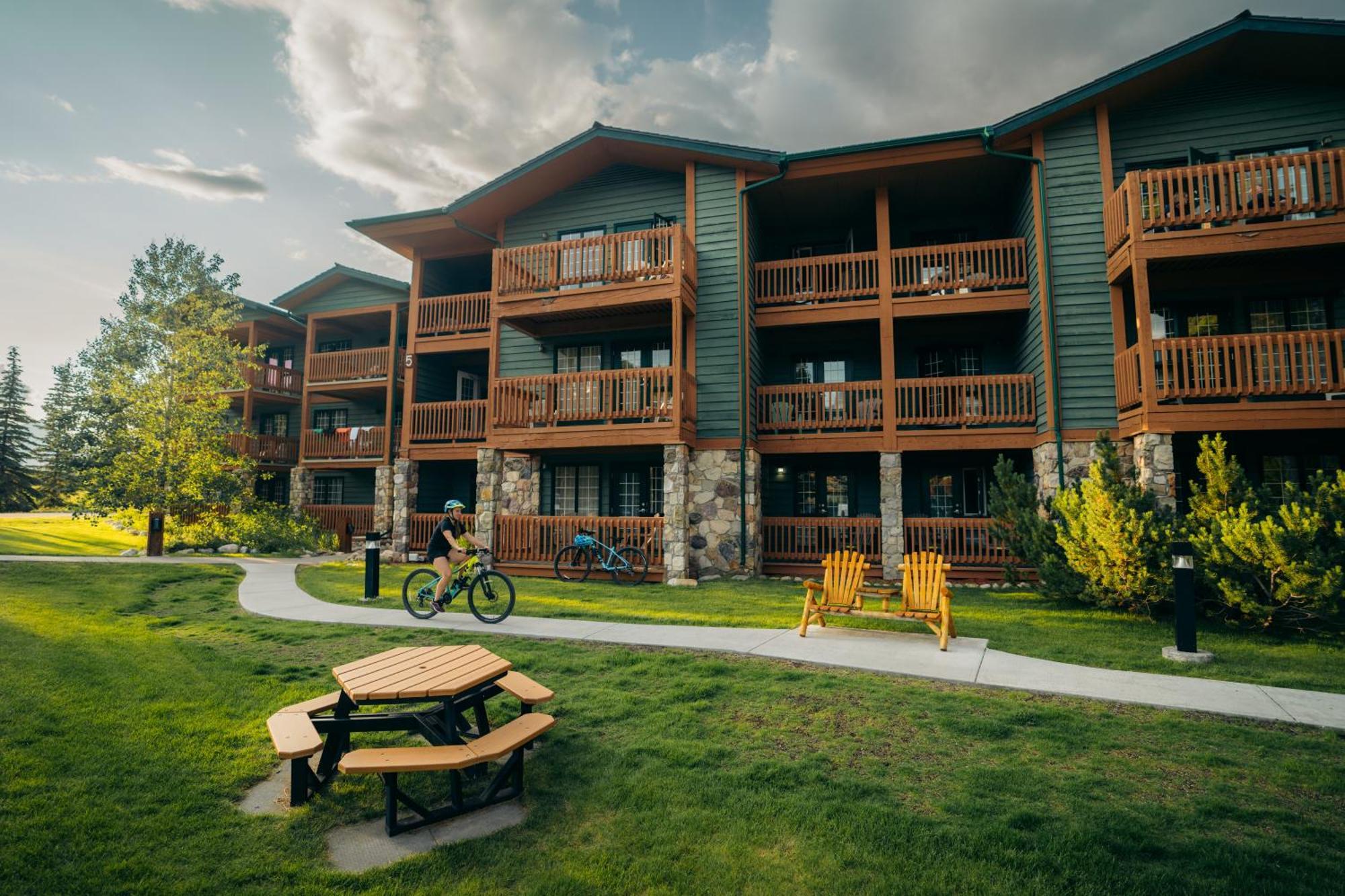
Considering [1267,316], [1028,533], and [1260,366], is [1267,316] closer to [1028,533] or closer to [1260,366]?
[1260,366]

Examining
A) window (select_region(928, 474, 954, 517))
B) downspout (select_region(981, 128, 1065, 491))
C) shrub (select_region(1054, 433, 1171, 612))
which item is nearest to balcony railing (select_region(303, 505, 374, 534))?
window (select_region(928, 474, 954, 517))

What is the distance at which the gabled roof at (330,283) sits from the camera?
22594 millimetres

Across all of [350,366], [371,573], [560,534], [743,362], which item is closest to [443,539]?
[371,573]

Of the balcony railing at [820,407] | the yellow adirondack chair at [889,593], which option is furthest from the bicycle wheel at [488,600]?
the balcony railing at [820,407]

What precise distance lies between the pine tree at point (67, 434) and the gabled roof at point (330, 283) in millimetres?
6781

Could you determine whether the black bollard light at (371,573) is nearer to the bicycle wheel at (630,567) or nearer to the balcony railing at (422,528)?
the bicycle wheel at (630,567)

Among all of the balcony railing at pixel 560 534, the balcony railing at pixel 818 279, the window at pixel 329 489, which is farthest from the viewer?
the window at pixel 329 489

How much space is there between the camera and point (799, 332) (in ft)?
55.9

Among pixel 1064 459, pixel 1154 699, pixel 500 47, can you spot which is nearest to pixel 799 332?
pixel 1064 459

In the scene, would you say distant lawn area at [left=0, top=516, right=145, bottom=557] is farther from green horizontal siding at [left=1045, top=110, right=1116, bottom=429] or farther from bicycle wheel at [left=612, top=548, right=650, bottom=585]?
green horizontal siding at [left=1045, top=110, right=1116, bottom=429]

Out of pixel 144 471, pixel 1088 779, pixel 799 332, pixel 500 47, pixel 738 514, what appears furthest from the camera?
pixel 144 471

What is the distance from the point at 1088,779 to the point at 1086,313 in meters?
12.2

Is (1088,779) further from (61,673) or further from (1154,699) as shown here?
(61,673)

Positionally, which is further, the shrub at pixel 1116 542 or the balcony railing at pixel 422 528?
the balcony railing at pixel 422 528
